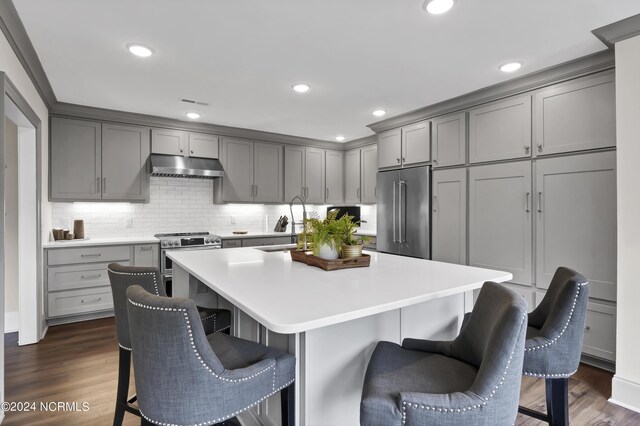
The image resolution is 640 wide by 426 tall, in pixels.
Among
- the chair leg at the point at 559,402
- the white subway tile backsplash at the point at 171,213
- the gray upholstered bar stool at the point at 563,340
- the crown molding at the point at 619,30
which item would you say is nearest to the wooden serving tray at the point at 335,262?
the gray upholstered bar stool at the point at 563,340

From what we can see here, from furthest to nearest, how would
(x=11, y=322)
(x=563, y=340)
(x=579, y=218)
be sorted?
(x=11, y=322) → (x=579, y=218) → (x=563, y=340)

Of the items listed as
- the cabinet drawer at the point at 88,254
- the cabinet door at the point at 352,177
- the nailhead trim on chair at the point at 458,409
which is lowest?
the nailhead trim on chair at the point at 458,409

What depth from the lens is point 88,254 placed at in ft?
12.4

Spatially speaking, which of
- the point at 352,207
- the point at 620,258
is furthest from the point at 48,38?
the point at 352,207

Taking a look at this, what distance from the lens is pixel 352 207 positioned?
588 centimetres

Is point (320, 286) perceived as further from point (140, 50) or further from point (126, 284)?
point (140, 50)

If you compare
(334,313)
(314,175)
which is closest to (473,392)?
(334,313)

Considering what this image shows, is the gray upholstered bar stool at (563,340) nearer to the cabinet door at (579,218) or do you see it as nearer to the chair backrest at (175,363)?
the chair backrest at (175,363)

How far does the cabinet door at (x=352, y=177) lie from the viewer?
567cm

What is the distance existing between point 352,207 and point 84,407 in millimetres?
4392

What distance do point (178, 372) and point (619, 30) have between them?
303 cm

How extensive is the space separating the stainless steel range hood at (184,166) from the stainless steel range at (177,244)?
2.56 ft

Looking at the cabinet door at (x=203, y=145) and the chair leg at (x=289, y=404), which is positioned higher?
the cabinet door at (x=203, y=145)

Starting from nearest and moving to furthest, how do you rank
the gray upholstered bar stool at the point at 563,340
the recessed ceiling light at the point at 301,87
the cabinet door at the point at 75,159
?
the gray upholstered bar stool at the point at 563,340
the recessed ceiling light at the point at 301,87
the cabinet door at the point at 75,159
